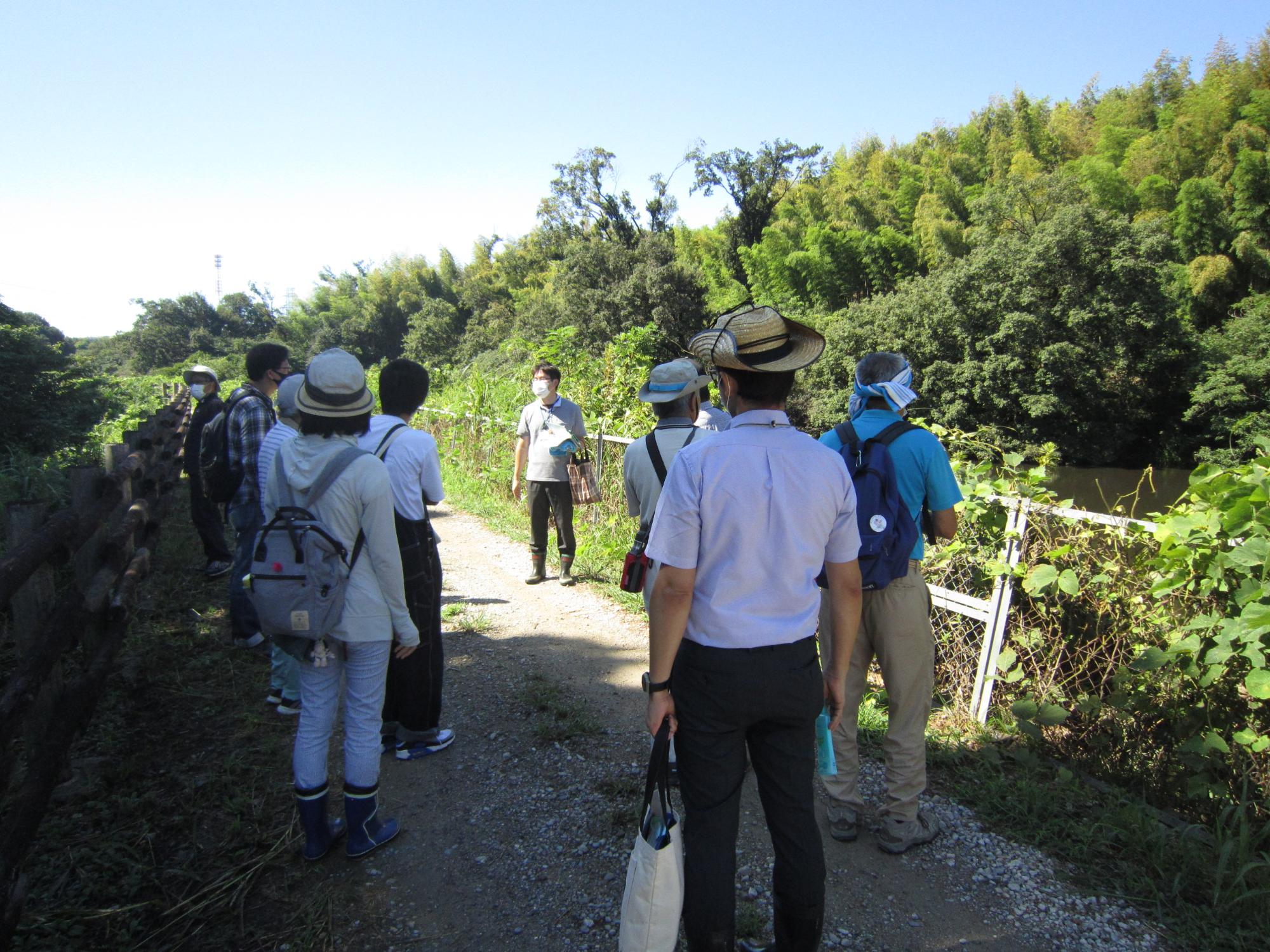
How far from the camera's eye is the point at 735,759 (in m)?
1.84

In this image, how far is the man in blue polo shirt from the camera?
8.56ft

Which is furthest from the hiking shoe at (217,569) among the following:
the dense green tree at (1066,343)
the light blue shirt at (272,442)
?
the dense green tree at (1066,343)

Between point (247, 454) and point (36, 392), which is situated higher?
point (247, 454)

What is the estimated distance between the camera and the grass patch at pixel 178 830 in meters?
2.33

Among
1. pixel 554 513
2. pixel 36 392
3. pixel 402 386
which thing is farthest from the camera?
pixel 36 392

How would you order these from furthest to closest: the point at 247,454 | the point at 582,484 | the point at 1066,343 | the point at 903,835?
the point at 1066,343, the point at 582,484, the point at 247,454, the point at 903,835

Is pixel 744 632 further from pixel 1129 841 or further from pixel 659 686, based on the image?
pixel 1129 841

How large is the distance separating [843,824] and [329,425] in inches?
90.8

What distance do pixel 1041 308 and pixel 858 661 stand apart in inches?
983

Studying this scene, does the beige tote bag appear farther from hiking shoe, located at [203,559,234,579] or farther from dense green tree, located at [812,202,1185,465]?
dense green tree, located at [812,202,1185,465]

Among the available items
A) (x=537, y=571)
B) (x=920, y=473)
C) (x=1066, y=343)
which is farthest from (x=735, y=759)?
(x=1066, y=343)

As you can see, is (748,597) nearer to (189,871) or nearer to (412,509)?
(412,509)

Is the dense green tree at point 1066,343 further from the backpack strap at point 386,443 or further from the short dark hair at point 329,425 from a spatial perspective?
the short dark hair at point 329,425

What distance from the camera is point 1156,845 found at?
261 centimetres
